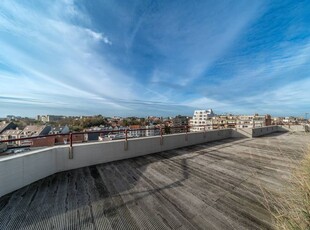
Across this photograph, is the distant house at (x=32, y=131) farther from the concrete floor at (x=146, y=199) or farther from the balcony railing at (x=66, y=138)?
the concrete floor at (x=146, y=199)

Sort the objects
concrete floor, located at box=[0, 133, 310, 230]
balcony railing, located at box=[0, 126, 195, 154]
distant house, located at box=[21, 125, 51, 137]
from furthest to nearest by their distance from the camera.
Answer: distant house, located at box=[21, 125, 51, 137] → balcony railing, located at box=[0, 126, 195, 154] → concrete floor, located at box=[0, 133, 310, 230]

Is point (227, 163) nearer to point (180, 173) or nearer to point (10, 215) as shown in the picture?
point (180, 173)

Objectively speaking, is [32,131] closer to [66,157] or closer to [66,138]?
[66,138]

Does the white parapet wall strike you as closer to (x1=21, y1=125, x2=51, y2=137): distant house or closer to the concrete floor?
the concrete floor

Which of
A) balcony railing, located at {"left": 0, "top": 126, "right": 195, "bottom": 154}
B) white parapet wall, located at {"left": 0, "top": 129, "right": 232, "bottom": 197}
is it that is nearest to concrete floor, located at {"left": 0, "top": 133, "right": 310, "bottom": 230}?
white parapet wall, located at {"left": 0, "top": 129, "right": 232, "bottom": 197}

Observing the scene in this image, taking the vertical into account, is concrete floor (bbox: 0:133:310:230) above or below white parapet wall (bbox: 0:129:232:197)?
below

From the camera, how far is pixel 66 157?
10.4 ft

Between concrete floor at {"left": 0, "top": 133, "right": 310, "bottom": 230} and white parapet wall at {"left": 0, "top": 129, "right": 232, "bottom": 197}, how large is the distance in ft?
0.61

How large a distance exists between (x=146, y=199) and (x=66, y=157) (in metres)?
2.38

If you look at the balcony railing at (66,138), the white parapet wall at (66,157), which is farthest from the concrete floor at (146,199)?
the balcony railing at (66,138)

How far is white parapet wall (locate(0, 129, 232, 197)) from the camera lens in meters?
2.22

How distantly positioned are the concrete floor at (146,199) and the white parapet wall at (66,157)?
19cm

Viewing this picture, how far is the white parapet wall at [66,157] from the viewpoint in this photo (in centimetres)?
222

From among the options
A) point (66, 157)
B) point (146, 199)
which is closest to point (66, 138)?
point (66, 157)
